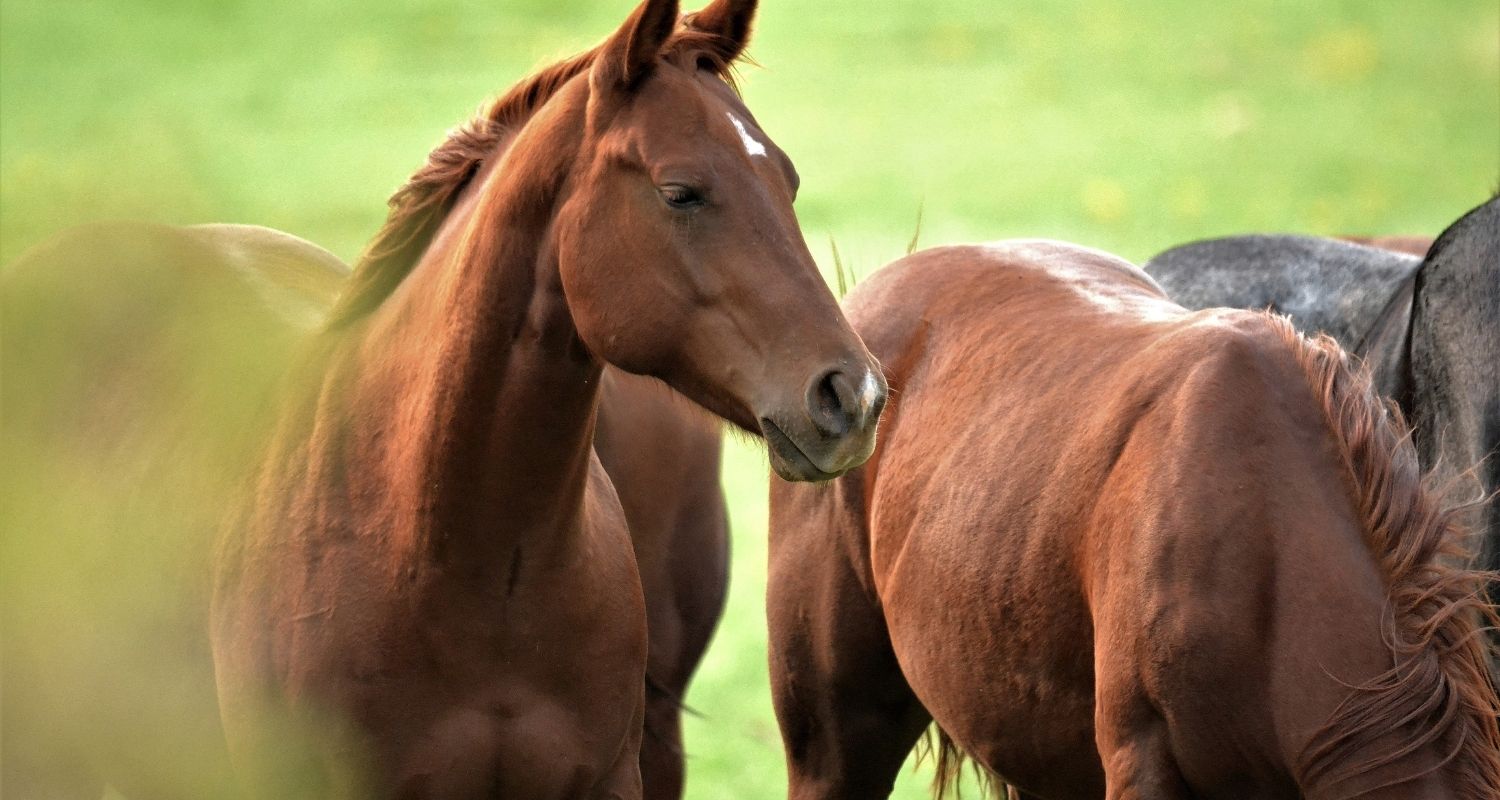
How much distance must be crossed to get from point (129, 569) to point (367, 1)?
226cm

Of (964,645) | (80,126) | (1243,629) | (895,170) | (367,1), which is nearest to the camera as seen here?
(80,126)

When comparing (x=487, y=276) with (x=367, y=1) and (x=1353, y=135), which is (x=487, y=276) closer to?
(x=367, y=1)

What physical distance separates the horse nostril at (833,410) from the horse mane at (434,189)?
2.31ft

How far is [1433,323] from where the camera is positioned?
14.0 ft

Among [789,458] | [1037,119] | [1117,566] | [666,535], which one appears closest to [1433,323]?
[1117,566]

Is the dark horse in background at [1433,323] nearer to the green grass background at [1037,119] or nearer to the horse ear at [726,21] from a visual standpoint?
the horse ear at [726,21]

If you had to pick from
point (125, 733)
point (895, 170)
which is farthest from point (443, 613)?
point (895, 170)

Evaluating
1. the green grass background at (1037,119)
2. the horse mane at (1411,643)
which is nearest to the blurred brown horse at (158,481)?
the horse mane at (1411,643)

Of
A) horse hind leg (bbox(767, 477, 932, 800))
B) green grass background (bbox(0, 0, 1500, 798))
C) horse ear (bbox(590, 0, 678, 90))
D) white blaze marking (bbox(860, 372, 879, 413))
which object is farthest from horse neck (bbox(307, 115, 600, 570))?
green grass background (bbox(0, 0, 1500, 798))

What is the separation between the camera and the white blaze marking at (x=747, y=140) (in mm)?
2721

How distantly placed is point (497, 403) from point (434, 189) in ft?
1.78

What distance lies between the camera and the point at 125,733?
8.96ft

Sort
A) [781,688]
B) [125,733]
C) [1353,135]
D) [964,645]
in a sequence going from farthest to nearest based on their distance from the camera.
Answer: [1353,135], [781,688], [964,645], [125,733]

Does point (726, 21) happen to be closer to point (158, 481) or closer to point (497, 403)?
point (497, 403)
